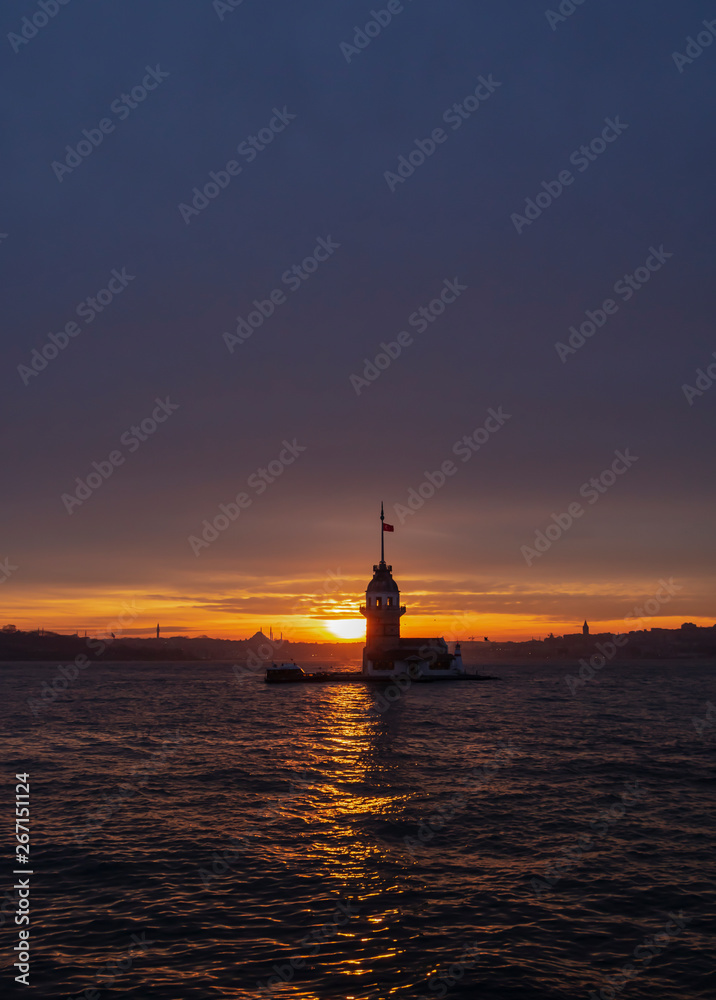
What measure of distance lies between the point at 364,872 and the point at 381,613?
337 ft

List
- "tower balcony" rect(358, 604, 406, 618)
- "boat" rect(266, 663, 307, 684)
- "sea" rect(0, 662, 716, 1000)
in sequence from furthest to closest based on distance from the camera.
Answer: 1. "boat" rect(266, 663, 307, 684)
2. "tower balcony" rect(358, 604, 406, 618)
3. "sea" rect(0, 662, 716, 1000)

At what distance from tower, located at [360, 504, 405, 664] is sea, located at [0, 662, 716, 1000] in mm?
76887

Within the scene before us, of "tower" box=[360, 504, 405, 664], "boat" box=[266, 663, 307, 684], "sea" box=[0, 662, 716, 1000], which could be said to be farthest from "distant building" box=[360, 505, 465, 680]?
"sea" box=[0, 662, 716, 1000]

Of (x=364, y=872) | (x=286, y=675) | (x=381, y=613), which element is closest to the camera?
(x=364, y=872)

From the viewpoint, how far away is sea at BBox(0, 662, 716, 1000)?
15.1 metres

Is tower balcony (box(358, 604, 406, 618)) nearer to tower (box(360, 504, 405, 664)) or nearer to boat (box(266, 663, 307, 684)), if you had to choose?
tower (box(360, 504, 405, 664))

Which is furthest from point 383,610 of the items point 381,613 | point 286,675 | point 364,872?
point 364,872

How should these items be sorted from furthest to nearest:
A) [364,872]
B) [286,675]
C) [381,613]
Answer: [286,675] < [381,613] < [364,872]

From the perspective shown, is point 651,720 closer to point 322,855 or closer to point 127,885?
point 322,855

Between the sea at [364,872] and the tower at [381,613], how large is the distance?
7689 centimetres

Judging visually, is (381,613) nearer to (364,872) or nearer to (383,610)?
(383,610)

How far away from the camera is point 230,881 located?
67.8 feet

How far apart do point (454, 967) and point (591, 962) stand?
299 centimetres

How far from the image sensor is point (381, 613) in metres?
124
